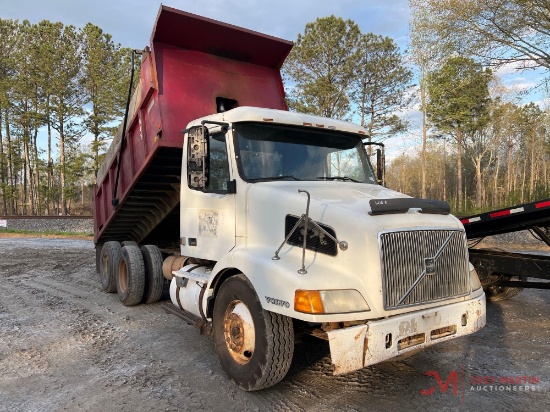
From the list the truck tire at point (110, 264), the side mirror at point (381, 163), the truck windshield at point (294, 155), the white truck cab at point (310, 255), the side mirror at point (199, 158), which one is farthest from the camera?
the truck tire at point (110, 264)

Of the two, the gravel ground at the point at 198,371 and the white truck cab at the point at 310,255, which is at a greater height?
the white truck cab at the point at 310,255

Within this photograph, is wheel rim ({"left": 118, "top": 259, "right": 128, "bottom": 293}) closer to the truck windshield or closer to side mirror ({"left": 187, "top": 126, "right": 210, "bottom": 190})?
side mirror ({"left": 187, "top": 126, "right": 210, "bottom": 190})

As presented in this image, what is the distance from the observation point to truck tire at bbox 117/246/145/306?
6.64 meters

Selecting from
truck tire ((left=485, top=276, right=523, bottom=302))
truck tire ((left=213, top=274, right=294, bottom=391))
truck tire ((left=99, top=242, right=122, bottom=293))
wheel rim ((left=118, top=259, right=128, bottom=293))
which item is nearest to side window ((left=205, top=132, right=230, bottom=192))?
truck tire ((left=213, top=274, right=294, bottom=391))

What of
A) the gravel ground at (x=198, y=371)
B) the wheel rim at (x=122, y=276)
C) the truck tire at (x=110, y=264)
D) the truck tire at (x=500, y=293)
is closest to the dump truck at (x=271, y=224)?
the wheel rim at (x=122, y=276)

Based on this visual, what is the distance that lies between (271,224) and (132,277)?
3.75 metres

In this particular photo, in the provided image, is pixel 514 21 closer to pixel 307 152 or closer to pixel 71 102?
pixel 307 152

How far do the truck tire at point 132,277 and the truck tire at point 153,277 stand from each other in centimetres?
9

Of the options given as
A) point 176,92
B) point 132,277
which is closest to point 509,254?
point 176,92

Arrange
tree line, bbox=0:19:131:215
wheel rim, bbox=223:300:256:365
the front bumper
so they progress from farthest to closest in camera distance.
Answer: tree line, bbox=0:19:131:215, wheel rim, bbox=223:300:256:365, the front bumper

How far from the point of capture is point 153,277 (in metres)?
6.73

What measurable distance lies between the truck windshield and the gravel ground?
1.71 meters

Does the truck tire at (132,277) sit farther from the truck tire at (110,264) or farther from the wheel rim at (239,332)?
the wheel rim at (239,332)

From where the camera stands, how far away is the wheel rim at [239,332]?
11.9ft
